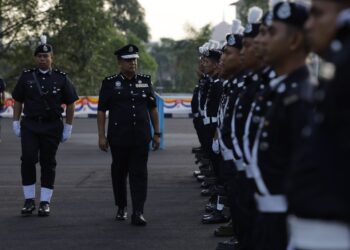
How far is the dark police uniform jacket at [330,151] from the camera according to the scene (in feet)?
8.01

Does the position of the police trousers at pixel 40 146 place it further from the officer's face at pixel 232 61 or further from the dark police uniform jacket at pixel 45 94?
the officer's face at pixel 232 61

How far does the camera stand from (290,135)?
12.4 feet

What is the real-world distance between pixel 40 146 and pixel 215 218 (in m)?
2.32

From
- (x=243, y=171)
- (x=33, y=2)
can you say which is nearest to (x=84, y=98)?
(x=33, y=2)

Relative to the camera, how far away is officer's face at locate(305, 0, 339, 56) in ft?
8.99

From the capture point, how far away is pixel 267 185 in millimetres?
4066

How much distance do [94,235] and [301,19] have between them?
14.9ft

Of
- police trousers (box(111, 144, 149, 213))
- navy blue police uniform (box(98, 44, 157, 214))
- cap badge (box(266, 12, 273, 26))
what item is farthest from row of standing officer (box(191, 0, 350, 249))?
navy blue police uniform (box(98, 44, 157, 214))

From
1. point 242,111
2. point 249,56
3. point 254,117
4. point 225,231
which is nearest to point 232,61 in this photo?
point 249,56

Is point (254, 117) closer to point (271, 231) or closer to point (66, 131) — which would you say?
point (271, 231)

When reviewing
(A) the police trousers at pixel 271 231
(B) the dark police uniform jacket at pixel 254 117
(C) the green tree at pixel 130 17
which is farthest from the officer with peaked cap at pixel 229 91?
(C) the green tree at pixel 130 17

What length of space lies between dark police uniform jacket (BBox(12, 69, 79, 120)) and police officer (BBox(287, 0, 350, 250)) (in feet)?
22.3

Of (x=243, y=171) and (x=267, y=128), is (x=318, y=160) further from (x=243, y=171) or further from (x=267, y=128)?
(x=243, y=171)

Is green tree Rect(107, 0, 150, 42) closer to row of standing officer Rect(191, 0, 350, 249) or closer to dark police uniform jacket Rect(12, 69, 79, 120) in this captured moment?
dark police uniform jacket Rect(12, 69, 79, 120)
